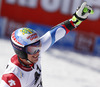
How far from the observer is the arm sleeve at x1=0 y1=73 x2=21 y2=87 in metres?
2.20

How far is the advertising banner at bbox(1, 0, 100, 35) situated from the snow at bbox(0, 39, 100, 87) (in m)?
1.08

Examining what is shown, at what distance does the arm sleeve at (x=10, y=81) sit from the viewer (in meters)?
2.20

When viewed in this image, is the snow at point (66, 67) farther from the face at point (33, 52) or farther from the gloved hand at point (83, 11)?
the face at point (33, 52)

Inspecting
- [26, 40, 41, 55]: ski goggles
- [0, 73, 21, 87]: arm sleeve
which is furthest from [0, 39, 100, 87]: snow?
[0, 73, 21, 87]: arm sleeve

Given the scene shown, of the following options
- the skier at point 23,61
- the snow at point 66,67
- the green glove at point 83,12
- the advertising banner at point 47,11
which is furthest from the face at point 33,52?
the advertising banner at point 47,11

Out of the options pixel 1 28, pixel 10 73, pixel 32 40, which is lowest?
pixel 1 28

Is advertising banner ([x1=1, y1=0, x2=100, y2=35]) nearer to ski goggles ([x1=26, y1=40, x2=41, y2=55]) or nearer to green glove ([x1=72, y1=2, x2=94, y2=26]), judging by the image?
green glove ([x1=72, y1=2, x2=94, y2=26])

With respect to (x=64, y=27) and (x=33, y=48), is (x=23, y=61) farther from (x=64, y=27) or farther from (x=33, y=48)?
(x=64, y=27)

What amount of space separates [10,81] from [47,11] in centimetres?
601

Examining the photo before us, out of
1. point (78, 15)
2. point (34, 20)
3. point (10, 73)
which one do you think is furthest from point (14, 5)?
point (10, 73)

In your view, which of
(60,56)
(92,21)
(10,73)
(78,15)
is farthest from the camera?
(92,21)

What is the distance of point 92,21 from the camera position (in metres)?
7.64

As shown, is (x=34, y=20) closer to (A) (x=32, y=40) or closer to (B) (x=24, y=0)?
(B) (x=24, y=0)

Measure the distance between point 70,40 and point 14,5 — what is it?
2.28 m
